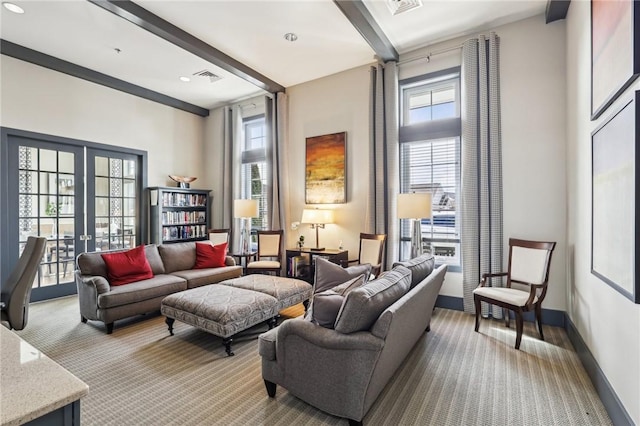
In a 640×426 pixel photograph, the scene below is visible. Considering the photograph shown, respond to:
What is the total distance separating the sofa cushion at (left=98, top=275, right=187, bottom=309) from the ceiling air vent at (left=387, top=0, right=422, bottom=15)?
407cm

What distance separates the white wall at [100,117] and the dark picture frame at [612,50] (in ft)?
20.5

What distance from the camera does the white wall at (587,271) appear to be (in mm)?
1719

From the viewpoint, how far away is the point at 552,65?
347 cm

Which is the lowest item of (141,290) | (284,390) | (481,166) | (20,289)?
(284,390)

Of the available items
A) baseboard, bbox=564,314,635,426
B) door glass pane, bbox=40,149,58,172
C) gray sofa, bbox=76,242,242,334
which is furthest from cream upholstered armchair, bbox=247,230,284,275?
baseboard, bbox=564,314,635,426

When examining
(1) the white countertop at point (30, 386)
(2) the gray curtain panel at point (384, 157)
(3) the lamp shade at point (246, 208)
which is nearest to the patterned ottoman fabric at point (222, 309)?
(1) the white countertop at point (30, 386)

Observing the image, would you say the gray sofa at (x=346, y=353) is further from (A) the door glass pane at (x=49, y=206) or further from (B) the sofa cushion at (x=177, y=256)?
(A) the door glass pane at (x=49, y=206)

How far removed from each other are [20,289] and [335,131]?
4.21 meters

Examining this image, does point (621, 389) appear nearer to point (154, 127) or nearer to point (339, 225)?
point (339, 225)

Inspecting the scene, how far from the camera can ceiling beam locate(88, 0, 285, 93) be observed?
3.23 meters

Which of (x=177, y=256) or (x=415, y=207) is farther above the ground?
(x=415, y=207)

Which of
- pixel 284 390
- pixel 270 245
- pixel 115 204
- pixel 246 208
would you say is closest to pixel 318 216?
pixel 270 245

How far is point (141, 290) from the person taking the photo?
3.47 m

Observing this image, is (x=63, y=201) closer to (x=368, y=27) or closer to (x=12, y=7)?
(x=12, y=7)
